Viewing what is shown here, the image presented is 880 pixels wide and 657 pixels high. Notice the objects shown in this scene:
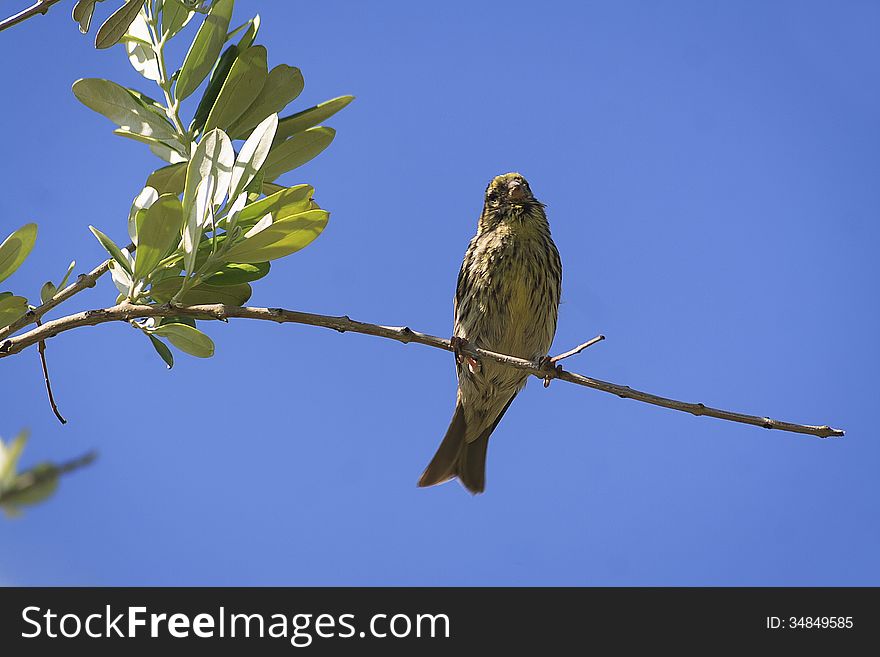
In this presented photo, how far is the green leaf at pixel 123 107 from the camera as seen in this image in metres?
2.21

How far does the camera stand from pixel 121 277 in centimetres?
198

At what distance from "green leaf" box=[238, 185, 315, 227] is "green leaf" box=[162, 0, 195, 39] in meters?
0.56

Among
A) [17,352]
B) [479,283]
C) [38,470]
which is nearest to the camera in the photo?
[38,470]

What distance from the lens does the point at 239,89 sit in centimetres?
216

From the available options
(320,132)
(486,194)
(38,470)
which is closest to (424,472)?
(486,194)

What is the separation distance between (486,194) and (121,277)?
12.6 feet

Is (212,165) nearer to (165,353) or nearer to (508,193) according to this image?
(165,353)

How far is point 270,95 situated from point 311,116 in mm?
196

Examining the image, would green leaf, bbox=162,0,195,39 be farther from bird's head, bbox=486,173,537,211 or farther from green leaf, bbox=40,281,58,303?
bird's head, bbox=486,173,537,211

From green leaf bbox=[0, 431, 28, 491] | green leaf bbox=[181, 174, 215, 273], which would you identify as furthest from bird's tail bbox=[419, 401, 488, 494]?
green leaf bbox=[0, 431, 28, 491]

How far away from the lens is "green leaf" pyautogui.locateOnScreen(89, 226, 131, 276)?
193cm

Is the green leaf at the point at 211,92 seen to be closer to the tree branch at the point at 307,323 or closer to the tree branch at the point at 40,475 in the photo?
the tree branch at the point at 307,323

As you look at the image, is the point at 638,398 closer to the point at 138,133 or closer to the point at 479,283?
the point at 138,133

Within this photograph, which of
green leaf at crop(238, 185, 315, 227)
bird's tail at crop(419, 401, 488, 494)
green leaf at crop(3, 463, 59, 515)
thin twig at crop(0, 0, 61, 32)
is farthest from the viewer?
bird's tail at crop(419, 401, 488, 494)
